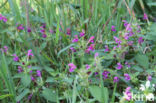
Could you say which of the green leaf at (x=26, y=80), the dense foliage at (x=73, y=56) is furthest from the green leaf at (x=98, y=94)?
the green leaf at (x=26, y=80)

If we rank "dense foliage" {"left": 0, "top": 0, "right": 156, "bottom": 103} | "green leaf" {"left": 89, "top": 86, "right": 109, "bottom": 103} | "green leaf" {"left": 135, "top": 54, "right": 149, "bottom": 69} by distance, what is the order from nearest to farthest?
"green leaf" {"left": 89, "top": 86, "right": 109, "bottom": 103} → "dense foliage" {"left": 0, "top": 0, "right": 156, "bottom": 103} → "green leaf" {"left": 135, "top": 54, "right": 149, "bottom": 69}

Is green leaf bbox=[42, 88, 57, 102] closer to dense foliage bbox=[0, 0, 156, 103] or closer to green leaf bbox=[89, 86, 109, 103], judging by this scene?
dense foliage bbox=[0, 0, 156, 103]

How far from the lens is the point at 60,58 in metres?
1.64

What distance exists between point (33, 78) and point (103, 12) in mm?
759

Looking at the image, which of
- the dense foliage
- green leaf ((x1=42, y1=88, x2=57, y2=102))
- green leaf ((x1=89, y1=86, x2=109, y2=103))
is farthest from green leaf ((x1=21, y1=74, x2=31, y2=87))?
green leaf ((x1=89, y1=86, x2=109, y2=103))

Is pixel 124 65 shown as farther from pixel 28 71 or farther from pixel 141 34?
pixel 28 71

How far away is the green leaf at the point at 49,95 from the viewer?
1384mm

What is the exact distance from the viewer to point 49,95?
54.9 inches

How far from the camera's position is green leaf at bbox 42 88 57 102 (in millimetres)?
1384

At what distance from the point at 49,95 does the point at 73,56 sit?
0.97ft

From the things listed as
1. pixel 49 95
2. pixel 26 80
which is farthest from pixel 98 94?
pixel 26 80

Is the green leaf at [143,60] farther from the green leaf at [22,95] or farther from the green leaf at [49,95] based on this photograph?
the green leaf at [22,95]

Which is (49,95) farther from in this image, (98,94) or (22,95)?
(98,94)

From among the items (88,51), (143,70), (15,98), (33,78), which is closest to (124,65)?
(143,70)
